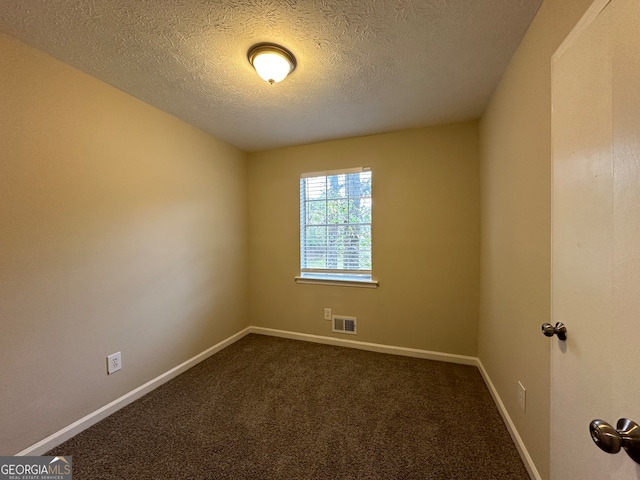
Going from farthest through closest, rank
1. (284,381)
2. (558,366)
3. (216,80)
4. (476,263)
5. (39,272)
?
1. (476,263)
2. (284,381)
3. (216,80)
4. (39,272)
5. (558,366)

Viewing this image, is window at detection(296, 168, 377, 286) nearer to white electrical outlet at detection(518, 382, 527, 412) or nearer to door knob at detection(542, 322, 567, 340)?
white electrical outlet at detection(518, 382, 527, 412)

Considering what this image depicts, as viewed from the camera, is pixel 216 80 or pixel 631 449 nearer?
pixel 631 449

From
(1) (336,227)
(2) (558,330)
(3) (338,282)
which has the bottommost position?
(3) (338,282)

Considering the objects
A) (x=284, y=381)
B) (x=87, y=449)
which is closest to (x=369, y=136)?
(x=284, y=381)

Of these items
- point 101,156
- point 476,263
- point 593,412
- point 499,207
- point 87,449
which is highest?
point 101,156

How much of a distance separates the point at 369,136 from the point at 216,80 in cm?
160

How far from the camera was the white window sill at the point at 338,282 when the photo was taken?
276 cm

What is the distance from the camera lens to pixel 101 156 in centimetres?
176

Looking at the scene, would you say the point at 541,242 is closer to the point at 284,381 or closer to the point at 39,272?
the point at 284,381

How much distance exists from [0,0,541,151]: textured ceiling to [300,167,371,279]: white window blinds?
32.1 inches

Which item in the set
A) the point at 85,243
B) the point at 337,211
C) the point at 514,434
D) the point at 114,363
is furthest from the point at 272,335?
the point at 514,434

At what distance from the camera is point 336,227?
2.94 metres

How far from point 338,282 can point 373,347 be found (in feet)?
2.63

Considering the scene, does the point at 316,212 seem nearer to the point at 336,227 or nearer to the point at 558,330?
the point at 336,227
